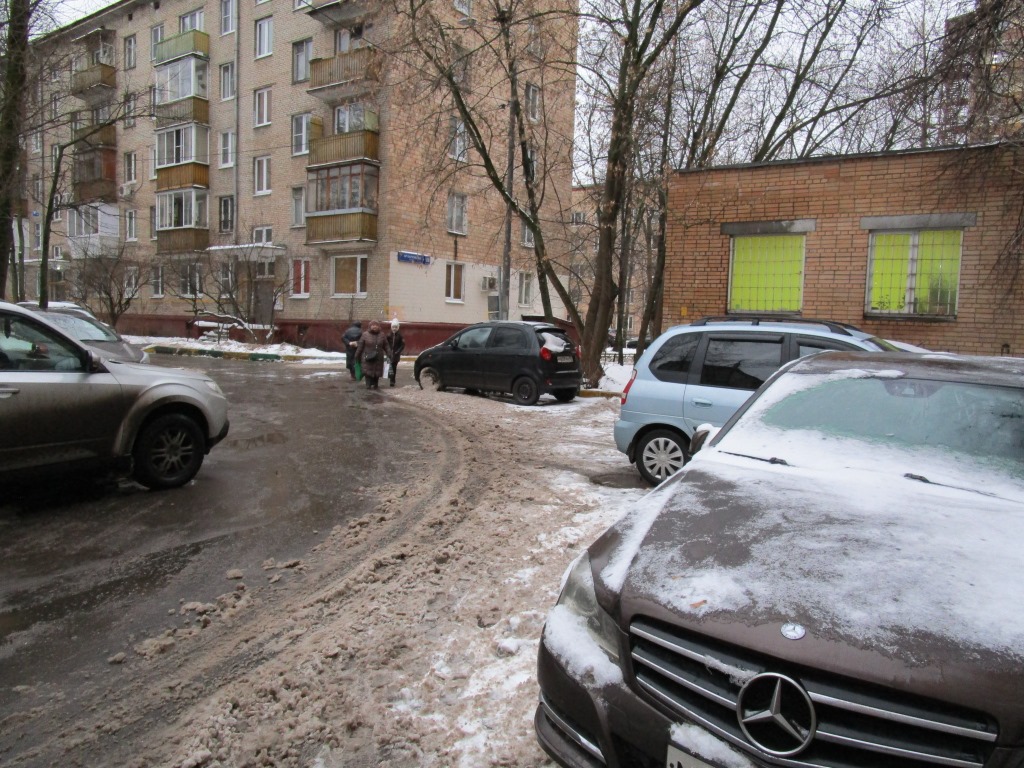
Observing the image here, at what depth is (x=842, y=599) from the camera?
1.92 metres

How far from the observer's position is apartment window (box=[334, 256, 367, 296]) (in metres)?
27.9

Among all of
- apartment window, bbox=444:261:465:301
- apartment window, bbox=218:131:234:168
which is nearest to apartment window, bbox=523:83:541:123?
apartment window, bbox=444:261:465:301

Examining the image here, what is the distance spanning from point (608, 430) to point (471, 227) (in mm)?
21918

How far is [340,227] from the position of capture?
26969 mm

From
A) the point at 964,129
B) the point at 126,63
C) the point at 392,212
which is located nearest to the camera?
the point at 964,129

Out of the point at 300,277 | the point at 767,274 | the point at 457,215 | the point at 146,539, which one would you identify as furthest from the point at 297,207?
the point at 146,539

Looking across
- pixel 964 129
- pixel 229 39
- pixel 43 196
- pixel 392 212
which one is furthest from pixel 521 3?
pixel 229 39

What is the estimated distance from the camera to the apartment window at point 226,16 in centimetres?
3188

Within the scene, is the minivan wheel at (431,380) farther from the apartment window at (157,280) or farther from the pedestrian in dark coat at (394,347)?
the apartment window at (157,280)

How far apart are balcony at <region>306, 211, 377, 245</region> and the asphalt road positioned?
60.1 ft

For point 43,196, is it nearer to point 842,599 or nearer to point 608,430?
point 608,430

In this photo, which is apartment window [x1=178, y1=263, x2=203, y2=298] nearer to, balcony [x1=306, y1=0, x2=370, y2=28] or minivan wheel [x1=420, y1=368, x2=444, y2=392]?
balcony [x1=306, y1=0, x2=370, y2=28]

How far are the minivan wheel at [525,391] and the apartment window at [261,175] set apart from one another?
22.4 meters

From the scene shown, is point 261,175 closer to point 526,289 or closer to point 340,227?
point 340,227
